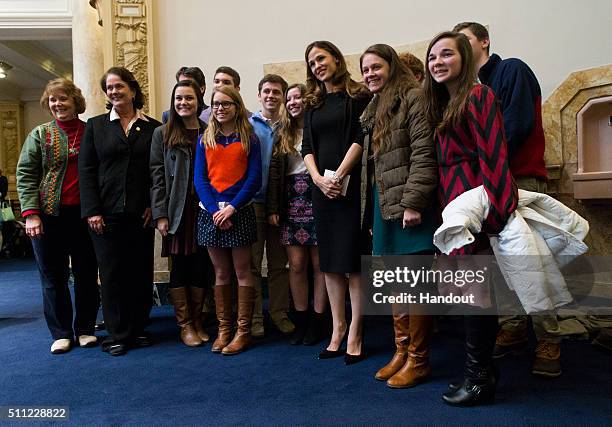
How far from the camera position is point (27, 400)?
2.06 metres

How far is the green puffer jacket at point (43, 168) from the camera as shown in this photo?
2.73m

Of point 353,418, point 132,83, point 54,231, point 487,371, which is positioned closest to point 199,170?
point 132,83

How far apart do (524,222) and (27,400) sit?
2.05 m

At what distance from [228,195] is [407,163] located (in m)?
0.98

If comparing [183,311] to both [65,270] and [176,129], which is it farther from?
[176,129]

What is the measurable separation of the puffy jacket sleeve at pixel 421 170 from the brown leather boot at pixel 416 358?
47cm

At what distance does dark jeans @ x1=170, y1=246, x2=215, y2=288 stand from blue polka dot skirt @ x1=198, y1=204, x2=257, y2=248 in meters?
0.27

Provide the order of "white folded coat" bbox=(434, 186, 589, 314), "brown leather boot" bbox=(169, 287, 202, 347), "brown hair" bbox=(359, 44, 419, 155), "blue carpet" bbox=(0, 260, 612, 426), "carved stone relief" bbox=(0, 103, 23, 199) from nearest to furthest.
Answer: "white folded coat" bbox=(434, 186, 589, 314), "blue carpet" bbox=(0, 260, 612, 426), "brown hair" bbox=(359, 44, 419, 155), "brown leather boot" bbox=(169, 287, 202, 347), "carved stone relief" bbox=(0, 103, 23, 199)

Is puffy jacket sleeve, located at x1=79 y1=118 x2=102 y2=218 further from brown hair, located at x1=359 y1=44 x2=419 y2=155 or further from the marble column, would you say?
the marble column

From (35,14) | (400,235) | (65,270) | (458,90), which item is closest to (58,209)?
(65,270)

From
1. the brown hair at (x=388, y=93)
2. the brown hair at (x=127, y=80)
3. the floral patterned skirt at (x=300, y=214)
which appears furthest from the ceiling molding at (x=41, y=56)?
the brown hair at (x=388, y=93)

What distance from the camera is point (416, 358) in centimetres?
207

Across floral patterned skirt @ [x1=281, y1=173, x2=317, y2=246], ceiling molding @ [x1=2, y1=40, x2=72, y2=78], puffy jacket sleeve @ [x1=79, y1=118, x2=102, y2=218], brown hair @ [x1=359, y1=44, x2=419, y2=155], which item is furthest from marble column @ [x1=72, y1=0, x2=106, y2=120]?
brown hair @ [x1=359, y1=44, x2=419, y2=155]

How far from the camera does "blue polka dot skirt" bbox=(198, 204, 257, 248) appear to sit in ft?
8.45
